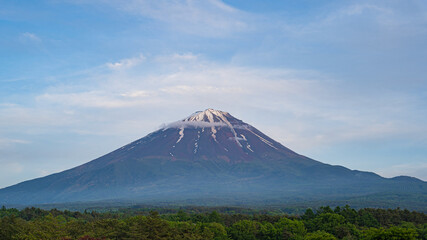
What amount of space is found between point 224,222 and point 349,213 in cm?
1838

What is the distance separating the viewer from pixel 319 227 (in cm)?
6544

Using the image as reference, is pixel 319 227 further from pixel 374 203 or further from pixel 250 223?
pixel 374 203

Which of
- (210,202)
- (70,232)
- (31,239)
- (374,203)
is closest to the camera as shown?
(31,239)

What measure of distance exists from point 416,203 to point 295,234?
108493mm

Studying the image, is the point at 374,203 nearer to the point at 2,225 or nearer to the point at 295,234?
the point at 295,234

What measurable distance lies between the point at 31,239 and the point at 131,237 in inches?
381

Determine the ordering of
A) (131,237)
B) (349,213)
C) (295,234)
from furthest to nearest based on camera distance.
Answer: (349,213) → (295,234) → (131,237)

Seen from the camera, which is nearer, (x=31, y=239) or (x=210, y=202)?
(x=31, y=239)

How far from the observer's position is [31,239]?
48.1 metres

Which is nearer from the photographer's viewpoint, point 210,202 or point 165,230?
point 165,230

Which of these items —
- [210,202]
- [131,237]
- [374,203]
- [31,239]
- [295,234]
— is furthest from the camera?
[210,202]

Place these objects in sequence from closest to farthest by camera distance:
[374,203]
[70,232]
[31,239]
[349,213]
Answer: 1. [31,239]
2. [70,232]
3. [349,213]
4. [374,203]

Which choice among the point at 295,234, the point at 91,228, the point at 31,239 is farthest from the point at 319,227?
the point at 31,239

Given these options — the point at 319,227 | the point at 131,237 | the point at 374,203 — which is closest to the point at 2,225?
the point at 131,237
